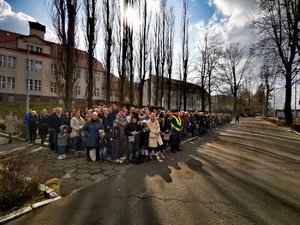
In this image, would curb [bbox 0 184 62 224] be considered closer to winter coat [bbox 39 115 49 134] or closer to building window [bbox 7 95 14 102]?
winter coat [bbox 39 115 49 134]

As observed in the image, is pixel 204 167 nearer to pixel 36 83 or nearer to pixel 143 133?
pixel 143 133

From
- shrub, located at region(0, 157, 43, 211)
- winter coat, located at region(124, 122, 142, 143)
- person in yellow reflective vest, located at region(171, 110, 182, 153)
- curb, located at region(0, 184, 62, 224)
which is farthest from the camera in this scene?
person in yellow reflective vest, located at region(171, 110, 182, 153)

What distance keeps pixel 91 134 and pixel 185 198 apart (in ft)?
14.0

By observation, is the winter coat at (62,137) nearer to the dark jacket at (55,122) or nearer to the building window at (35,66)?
the dark jacket at (55,122)

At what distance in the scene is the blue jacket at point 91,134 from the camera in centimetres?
734

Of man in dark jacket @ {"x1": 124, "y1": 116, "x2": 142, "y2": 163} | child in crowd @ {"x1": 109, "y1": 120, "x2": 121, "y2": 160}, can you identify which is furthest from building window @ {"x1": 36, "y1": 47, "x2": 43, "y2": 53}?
man in dark jacket @ {"x1": 124, "y1": 116, "x2": 142, "y2": 163}

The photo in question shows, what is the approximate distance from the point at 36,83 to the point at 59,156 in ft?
123

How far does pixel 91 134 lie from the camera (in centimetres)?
732

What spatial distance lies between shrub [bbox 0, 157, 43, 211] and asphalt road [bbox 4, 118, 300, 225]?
62 cm

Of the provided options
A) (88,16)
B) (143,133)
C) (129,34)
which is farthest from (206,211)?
(129,34)

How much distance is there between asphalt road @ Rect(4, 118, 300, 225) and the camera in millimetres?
3746

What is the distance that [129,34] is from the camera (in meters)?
20.0

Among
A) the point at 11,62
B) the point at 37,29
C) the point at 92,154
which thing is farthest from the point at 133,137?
the point at 37,29

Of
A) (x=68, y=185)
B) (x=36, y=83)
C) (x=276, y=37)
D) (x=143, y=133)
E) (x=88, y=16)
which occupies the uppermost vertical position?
(x=276, y=37)
